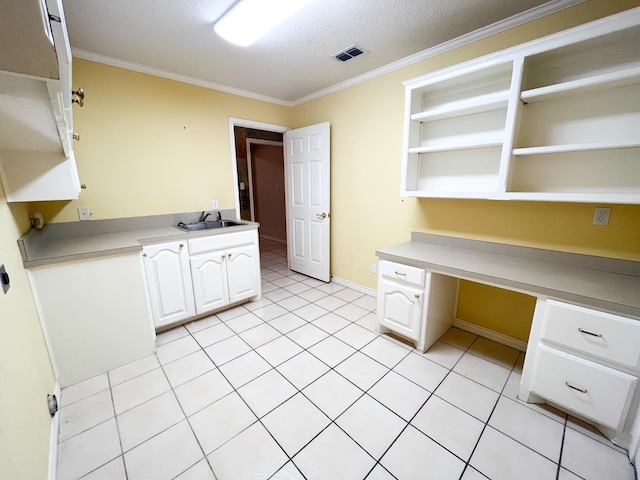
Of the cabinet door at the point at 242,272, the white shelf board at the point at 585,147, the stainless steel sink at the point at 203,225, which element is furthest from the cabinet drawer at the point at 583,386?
the stainless steel sink at the point at 203,225

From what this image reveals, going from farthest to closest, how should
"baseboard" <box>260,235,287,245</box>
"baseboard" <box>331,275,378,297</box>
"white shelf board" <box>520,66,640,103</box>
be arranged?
"baseboard" <box>260,235,287,245</box>, "baseboard" <box>331,275,378,297</box>, "white shelf board" <box>520,66,640,103</box>

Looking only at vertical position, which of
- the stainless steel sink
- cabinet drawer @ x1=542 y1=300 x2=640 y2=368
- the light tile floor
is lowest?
the light tile floor

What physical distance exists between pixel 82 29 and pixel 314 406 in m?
2.94

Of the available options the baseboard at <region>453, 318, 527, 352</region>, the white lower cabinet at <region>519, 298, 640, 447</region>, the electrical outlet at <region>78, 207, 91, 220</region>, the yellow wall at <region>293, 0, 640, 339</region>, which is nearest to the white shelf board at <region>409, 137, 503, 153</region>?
the yellow wall at <region>293, 0, 640, 339</region>

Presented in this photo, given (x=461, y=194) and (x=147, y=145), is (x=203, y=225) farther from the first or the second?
(x=461, y=194)

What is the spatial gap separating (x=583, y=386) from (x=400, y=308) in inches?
41.3

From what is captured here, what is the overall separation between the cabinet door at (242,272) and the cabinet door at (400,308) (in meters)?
1.37

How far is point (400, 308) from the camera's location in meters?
2.09

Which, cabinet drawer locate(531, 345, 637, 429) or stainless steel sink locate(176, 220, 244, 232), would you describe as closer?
cabinet drawer locate(531, 345, 637, 429)

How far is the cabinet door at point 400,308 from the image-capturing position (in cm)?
199

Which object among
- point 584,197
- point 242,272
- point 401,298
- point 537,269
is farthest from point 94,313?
point 584,197

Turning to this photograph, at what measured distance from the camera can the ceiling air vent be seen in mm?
2127

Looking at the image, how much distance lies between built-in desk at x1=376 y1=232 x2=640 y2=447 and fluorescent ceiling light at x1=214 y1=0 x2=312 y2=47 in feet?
5.68

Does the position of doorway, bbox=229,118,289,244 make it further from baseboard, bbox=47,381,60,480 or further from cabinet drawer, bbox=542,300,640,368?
cabinet drawer, bbox=542,300,640,368
